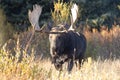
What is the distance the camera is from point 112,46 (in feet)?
62.8

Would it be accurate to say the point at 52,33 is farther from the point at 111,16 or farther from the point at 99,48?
the point at 111,16

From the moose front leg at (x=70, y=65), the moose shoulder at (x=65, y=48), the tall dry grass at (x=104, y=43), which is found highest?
the moose shoulder at (x=65, y=48)

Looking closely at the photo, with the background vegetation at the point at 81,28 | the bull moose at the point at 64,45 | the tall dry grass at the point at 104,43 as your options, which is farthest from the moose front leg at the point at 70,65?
the tall dry grass at the point at 104,43

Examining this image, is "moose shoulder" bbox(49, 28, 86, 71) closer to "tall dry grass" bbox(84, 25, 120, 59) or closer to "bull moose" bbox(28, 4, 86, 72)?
"bull moose" bbox(28, 4, 86, 72)

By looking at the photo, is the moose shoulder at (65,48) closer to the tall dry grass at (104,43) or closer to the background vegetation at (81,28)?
the background vegetation at (81,28)

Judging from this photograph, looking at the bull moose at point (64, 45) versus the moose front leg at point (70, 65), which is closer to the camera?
the moose front leg at point (70, 65)

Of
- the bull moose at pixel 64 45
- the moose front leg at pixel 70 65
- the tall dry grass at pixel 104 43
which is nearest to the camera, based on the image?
the moose front leg at pixel 70 65

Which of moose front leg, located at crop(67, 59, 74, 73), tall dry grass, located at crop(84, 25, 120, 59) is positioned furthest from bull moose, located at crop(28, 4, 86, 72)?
tall dry grass, located at crop(84, 25, 120, 59)

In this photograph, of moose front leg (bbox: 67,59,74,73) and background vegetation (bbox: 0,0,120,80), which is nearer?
moose front leg (bbox: 67,59,74,73)

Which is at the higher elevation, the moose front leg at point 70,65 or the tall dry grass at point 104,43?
the moose front leg at point 70,65

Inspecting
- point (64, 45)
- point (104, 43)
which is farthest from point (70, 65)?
point (104, 43)

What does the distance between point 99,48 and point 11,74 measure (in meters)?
11.7

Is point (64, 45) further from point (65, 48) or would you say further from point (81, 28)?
point (81, 28)

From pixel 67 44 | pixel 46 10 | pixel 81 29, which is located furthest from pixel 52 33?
pixel 46 10
